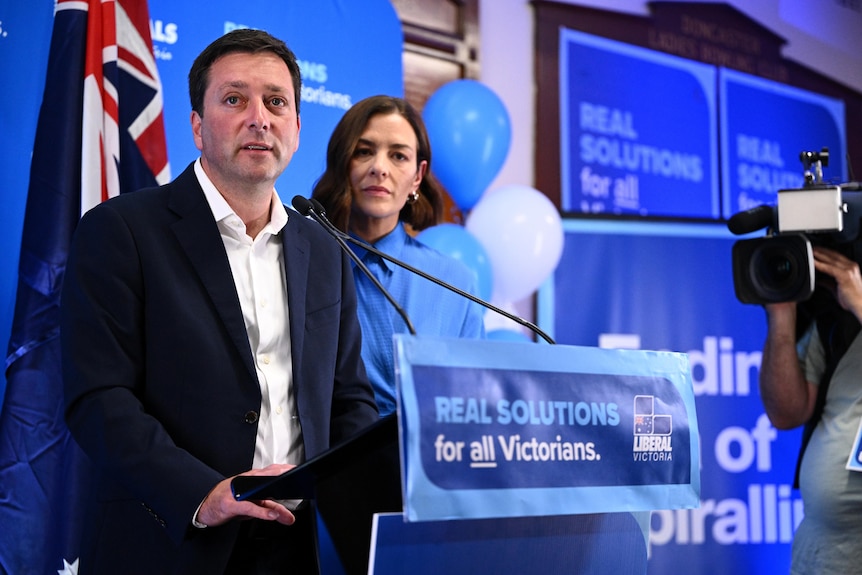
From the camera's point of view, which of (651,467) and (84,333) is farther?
(84,333)

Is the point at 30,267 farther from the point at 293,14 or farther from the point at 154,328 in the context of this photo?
the point at 293,14

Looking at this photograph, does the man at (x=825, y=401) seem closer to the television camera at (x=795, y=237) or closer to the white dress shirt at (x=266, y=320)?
the television camera at (x=795, y=237)

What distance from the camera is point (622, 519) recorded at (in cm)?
136

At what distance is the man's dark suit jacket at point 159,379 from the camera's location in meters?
1.39

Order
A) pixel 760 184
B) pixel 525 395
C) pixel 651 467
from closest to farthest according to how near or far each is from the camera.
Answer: pixel 525 395 → pixel 651 467 → pixel 760 184

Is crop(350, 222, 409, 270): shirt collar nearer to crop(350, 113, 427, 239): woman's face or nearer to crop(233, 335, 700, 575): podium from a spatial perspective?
crop(350, 113, 427, 239): woman's face

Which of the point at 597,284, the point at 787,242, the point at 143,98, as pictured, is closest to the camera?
the point at 143,98

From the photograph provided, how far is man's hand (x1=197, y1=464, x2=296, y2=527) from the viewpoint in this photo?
1288mm

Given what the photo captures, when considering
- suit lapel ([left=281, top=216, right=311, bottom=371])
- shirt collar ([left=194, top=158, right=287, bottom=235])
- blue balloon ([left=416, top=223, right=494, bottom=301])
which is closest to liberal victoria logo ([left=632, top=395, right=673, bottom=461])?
suit lapel ([left=281, top=216, right=311, bottom=371])

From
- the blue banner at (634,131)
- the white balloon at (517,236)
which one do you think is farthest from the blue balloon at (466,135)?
the blue banner at (634,131)

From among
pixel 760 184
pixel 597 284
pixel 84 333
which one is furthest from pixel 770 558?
pixel 84 333

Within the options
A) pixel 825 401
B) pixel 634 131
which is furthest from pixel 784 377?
pixel 634 131

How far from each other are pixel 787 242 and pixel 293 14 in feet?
5.66

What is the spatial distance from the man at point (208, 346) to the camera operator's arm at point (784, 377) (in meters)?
1.56
